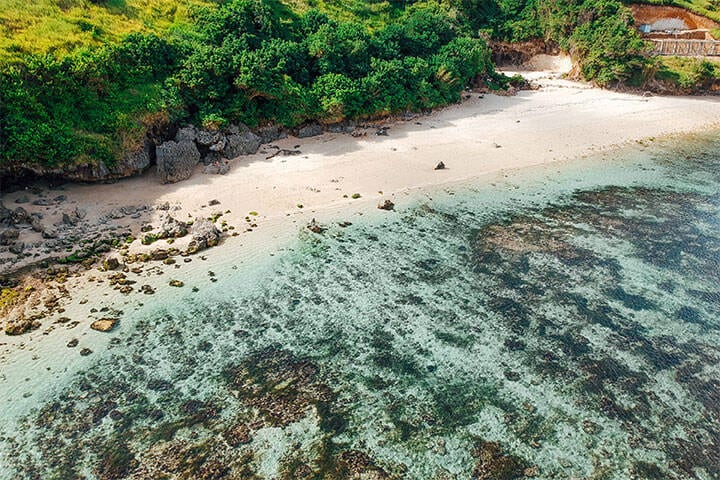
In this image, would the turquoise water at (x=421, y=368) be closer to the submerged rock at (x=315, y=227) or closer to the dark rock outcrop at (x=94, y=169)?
the submerged rock at (x=315, y=227)

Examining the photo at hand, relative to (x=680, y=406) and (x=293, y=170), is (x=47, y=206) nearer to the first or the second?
(x=293, y=170)

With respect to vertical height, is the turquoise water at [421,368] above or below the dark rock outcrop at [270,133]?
below

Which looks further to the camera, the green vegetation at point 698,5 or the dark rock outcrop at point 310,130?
the green vegetation at point 698,5

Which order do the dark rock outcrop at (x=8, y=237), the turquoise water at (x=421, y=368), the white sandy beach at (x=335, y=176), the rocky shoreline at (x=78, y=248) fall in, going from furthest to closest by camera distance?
the dark rock outcrop at (x=8, y=237), the rocky shoreline at (x=78, y=248), the white sandy beach at (x=335, y=176), the turquoise water at (x=421, y=368)

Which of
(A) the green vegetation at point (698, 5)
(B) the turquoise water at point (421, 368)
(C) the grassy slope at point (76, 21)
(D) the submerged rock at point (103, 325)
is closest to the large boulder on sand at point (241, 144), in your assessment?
(C) the grassy slope at point (76, 21)

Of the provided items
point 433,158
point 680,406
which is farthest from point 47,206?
point 680,406

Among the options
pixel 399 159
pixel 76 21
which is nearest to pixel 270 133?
pixel 399 159

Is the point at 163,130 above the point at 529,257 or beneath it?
above
